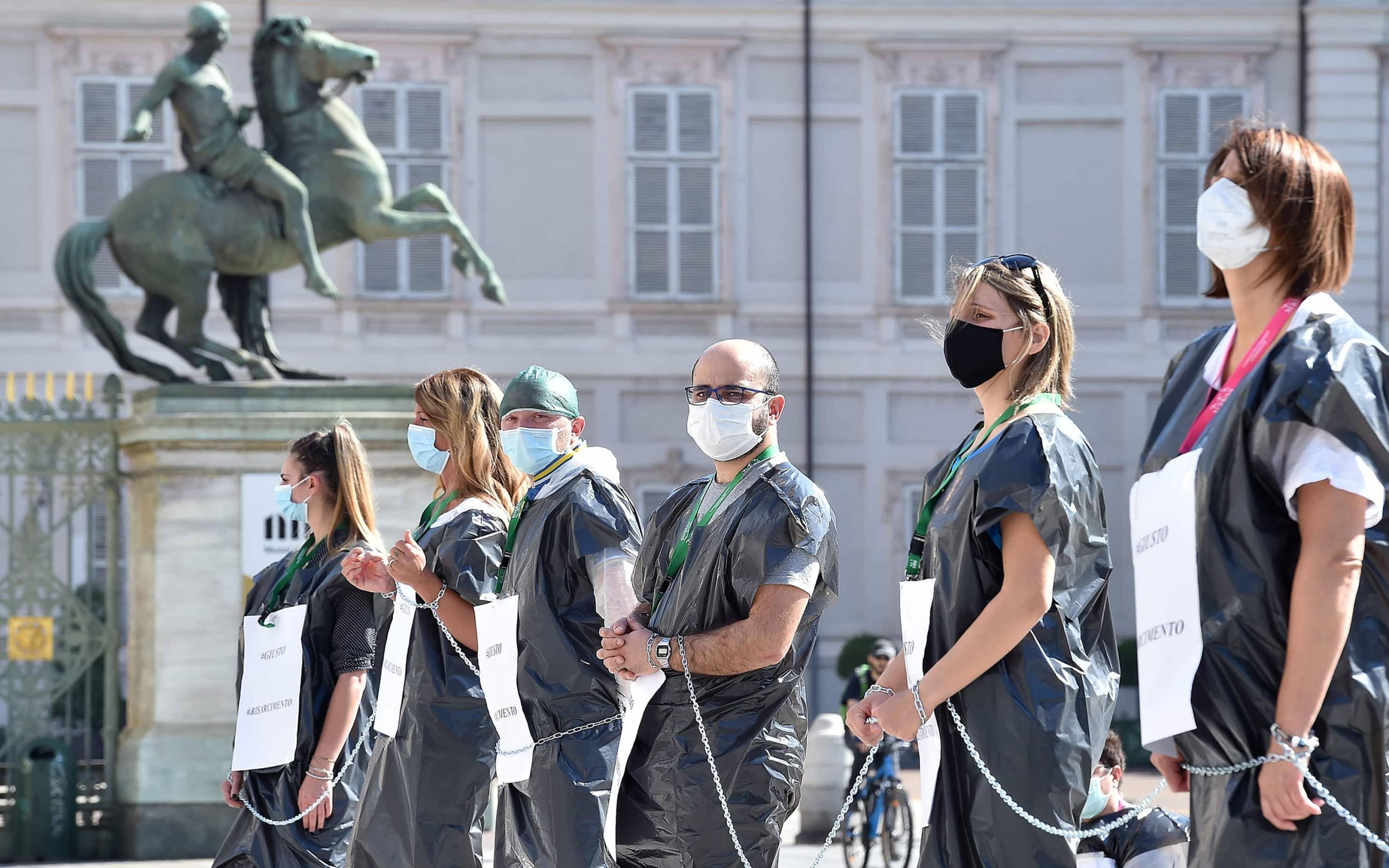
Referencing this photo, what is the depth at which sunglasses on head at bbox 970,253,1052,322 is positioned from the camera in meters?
3.75

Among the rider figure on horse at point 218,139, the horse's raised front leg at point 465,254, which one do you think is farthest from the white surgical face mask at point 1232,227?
the horse's raised front leg at point 465,254

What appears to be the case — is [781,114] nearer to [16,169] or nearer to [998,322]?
[16,169]

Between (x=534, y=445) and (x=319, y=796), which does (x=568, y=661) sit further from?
(x=319, y=796)

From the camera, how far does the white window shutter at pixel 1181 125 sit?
20.2m

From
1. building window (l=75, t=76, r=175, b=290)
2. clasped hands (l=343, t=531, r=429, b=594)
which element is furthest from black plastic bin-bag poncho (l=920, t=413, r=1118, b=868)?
building window (l=75, t=76, r=175, b=290)

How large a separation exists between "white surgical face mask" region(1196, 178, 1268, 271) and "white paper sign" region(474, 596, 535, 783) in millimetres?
2264

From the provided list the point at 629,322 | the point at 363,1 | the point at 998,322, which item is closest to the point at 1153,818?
the point at 998,322

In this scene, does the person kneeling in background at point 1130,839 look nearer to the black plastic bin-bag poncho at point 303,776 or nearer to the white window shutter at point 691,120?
the black plastic bin-bag poncho at point 303,776

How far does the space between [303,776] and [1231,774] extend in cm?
338

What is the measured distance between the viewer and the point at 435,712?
5168 millimetres

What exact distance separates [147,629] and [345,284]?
32.4 feet

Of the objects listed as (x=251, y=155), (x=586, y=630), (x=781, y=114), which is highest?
(x=781, y=114)

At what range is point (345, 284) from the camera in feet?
63.2

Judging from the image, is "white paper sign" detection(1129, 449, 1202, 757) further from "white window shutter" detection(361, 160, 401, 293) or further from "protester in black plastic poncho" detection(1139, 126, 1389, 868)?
"white window shutter" detection(361, 160, 401, 293)
